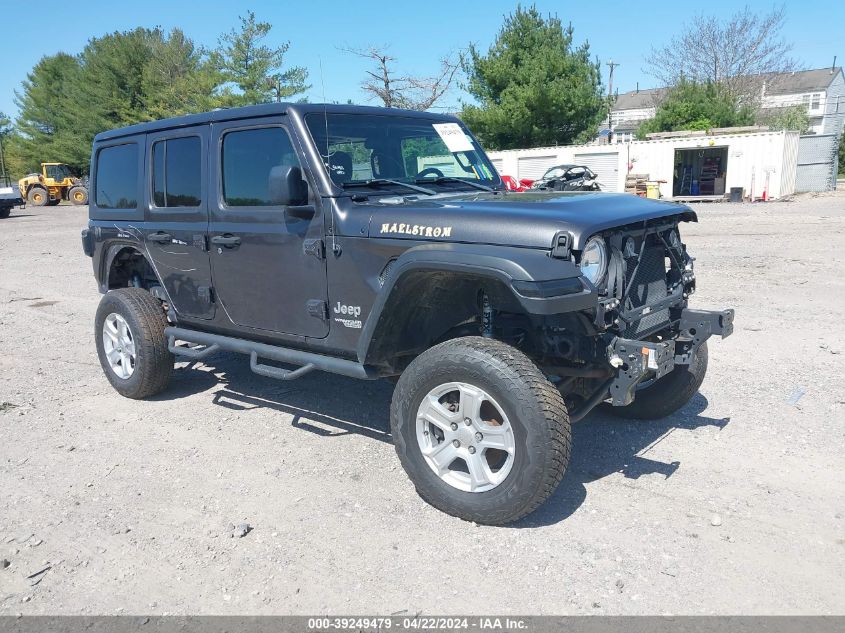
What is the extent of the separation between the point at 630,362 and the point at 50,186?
4542 centimetres

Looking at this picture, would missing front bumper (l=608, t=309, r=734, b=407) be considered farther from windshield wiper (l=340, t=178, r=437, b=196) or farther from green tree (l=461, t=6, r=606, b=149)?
green tree (l=461, t=6, r=606, b=149)

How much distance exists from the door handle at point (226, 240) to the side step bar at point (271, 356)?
0.67 metres

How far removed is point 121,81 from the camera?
50188 mm

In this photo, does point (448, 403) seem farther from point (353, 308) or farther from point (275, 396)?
point (275, 396)

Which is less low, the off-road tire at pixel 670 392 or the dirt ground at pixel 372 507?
the off-road tire at pixel 670 392

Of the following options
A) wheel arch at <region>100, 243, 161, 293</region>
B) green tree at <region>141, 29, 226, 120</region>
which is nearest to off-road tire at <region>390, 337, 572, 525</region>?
wheel arch at <region>100, 243, 161, 293</region>

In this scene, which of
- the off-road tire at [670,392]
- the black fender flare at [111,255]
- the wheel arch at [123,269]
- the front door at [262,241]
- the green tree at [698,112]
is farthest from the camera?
the green tree at [698,112]

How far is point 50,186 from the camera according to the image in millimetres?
41625

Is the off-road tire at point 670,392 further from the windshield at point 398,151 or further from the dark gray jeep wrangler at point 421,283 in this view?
the windshield at point 398,151

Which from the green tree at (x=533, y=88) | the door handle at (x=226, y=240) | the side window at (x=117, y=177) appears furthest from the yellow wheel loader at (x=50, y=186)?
the door handle at (x=226, y=240)

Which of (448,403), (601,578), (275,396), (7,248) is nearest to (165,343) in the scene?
(275,396)

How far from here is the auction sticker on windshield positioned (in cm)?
500

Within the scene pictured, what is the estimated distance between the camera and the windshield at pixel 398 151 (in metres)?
4.27

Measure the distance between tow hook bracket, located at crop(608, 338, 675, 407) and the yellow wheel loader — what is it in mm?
43274
